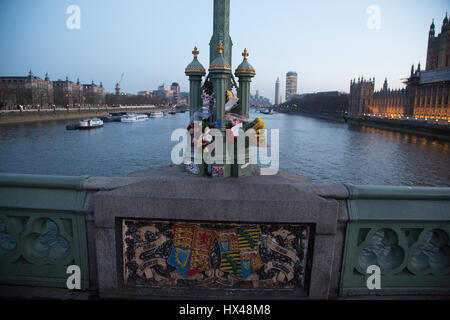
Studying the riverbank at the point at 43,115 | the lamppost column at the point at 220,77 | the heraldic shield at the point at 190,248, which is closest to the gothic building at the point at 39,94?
the riverbank at the point at 43,115

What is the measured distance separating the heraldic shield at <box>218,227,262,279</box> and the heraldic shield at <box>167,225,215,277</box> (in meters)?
0.15

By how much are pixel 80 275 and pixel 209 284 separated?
134 centimetres

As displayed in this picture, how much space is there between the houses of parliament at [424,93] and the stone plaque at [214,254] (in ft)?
272

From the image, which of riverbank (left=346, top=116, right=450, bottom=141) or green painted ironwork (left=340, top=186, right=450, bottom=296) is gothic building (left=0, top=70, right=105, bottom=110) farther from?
green painted ironwork (left=340, top=186, right=450, bottom=296)

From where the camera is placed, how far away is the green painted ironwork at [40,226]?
9.84 feet

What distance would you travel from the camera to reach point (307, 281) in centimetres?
311

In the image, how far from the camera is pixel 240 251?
3.08 metres

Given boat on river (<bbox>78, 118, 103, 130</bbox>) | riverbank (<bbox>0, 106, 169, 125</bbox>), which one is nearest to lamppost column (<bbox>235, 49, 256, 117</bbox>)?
boat on river (<bbox>78, 118, 103, 130</bbox>)

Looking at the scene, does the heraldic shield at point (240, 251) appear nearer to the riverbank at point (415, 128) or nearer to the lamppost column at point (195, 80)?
the lamppost column at point (195, 80)

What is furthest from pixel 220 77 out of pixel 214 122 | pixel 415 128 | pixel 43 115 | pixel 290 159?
pixel 43 115

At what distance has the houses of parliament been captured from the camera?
74.6m

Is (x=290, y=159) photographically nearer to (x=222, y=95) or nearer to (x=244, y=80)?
(x=244, y=80)
